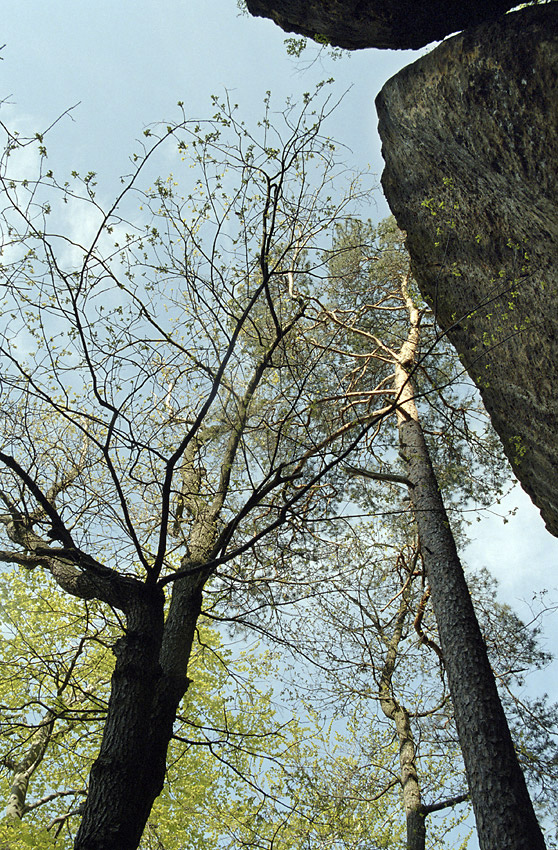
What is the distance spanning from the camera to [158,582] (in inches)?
140

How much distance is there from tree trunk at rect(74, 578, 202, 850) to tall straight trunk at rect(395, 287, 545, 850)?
191 centimetres

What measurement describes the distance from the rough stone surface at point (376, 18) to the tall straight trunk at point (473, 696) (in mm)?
3708

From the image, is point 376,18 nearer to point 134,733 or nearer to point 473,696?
point 473,696

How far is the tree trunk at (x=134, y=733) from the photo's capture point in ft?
9.33

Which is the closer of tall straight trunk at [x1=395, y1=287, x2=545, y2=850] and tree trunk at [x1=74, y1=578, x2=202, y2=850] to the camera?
tree trunk at [x1=74, y1=578, x2=202, y2=850]

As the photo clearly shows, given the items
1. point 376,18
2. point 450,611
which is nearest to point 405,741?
point 450,611

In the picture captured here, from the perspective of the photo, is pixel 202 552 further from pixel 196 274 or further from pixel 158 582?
pixel 196 274

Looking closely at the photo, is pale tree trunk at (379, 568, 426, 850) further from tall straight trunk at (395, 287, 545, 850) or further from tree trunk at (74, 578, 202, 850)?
tree trunk at (74, 578, 202, 850)

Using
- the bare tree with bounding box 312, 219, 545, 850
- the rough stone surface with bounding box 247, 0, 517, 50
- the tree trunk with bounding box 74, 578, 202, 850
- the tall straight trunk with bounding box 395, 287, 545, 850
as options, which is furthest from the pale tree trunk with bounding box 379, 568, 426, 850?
the rough stone surface with bounding box 247, 0, 517, 50

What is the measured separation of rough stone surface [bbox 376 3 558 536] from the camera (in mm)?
3809

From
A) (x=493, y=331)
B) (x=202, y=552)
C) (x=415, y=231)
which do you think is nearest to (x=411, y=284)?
(x=415, y=231)

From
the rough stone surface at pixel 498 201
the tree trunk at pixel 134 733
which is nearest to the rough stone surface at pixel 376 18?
the rough stone surface at pixel 498 201

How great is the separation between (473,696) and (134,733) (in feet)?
8.98

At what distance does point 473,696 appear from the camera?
4.47 m
